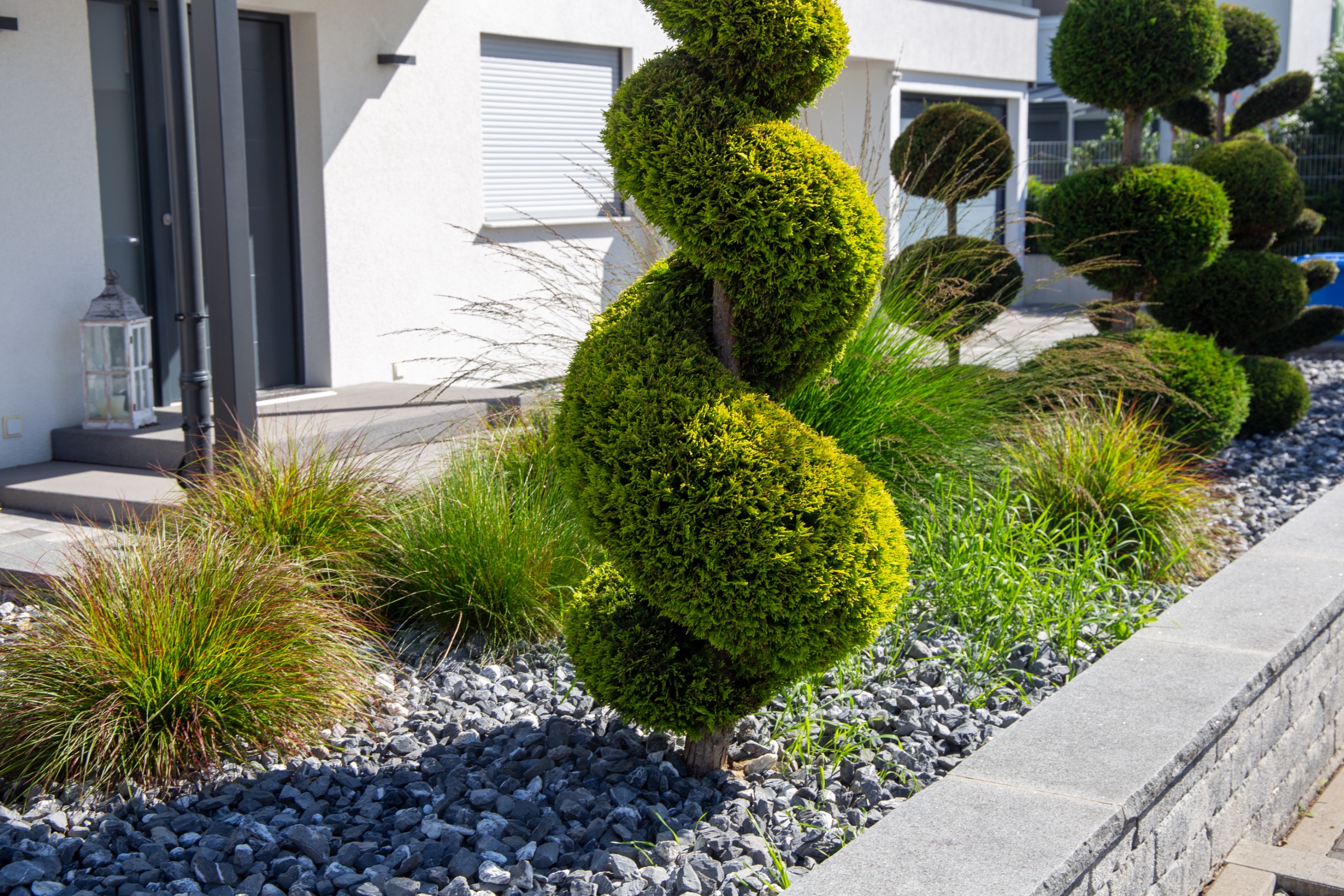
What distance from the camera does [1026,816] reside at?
2.51 metres

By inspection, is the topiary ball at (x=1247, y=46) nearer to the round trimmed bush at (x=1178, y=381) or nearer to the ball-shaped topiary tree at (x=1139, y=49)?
the ball-shaped topiary tree at (x=1139, y=49)

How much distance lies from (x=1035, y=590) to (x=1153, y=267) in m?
3.51

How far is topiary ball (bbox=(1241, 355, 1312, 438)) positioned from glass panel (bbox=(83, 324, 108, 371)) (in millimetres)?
7245

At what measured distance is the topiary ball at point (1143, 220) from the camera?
6914mm

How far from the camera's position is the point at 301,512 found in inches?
161

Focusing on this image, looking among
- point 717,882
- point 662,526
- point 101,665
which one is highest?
point 662,526

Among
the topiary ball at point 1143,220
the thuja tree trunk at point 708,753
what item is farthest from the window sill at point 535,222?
the thuja tree trunk at point 708,753

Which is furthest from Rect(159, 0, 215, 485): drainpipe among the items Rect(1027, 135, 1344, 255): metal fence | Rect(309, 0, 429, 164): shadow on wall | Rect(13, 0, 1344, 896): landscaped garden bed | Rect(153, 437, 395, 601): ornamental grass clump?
Rect(1027, 135, 1344, 255): metal fence

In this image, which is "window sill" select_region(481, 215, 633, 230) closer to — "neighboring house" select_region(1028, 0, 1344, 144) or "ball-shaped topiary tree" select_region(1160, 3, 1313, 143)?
"ball-shaped topiary tree" select_region(1160, 3, 1313, 143)

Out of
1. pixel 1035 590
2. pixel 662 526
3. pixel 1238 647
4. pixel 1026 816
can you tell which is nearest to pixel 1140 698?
pixel 1238 647

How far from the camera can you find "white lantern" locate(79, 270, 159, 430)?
6.45m

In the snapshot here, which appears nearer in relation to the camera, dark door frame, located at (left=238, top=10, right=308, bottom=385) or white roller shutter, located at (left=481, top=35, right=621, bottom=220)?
dark door frame, located at (left=238, top=10, right=308, bottom=385)

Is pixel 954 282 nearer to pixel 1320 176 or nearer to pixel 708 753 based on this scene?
pixel 708 753

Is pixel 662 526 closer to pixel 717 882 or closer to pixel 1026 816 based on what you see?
pixel 717 882
